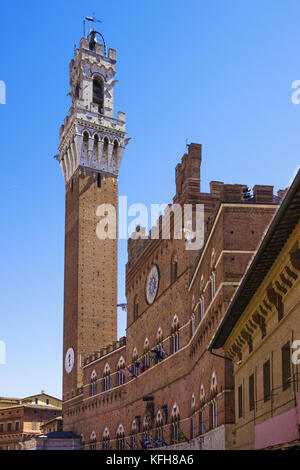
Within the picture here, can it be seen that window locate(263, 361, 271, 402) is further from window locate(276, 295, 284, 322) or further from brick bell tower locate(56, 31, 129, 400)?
brick bell tower locate(56, 31, 129, 400)

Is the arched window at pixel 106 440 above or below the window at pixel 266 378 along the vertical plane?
below

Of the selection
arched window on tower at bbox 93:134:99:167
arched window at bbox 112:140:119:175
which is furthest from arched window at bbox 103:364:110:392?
arched window on tower at bbox 93:134:99:167

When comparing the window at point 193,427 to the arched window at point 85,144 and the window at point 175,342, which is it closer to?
the window at point 175,342

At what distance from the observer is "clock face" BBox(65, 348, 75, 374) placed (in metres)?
67.4

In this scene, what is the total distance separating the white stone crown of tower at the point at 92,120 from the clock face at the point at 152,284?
27947 mm

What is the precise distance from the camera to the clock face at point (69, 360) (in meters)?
67.4

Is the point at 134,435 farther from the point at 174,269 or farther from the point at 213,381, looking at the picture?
the point at 213,381

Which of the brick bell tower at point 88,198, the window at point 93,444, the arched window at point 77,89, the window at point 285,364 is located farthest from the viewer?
the arched window at point 77,89

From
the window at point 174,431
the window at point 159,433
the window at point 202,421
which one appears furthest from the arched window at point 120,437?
the window at point 202,421

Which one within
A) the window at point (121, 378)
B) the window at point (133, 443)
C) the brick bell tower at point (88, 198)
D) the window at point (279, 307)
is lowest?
the window at point (133, 443)

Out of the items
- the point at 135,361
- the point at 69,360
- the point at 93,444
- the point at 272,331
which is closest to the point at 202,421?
the point at 272,331

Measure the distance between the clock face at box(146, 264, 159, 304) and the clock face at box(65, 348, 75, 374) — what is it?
924 inches

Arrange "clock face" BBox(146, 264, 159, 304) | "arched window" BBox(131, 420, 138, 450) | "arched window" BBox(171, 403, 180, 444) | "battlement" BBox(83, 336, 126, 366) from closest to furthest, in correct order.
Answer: "arched window" BBox(171, 403, 180, 444) < "clock face" BBox(146, 264, 159, 304) < "arched window" BBox(131, 420, 138, 450) < "battlement" BBox(83, 336, 126, 366)

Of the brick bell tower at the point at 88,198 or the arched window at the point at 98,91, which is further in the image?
the arched window at the point at 98,91
